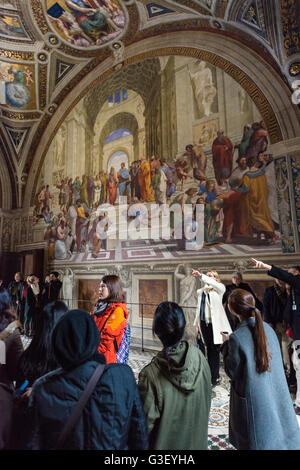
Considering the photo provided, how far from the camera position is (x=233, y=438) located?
2.11m

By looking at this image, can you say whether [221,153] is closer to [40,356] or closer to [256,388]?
[256,388]

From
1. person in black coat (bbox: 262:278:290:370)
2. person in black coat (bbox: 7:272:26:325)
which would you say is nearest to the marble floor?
person in black coat (bbox: 262:278:290:370)

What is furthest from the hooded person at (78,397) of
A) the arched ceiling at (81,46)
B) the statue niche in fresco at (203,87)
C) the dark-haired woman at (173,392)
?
the statue niche in fresco at (203,87)

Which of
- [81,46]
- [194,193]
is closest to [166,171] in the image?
[194,193]

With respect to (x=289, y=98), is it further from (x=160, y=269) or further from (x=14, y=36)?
(x=14, y=36)

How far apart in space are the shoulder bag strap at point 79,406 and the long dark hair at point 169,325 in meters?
0.48

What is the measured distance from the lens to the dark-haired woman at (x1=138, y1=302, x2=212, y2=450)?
168cm

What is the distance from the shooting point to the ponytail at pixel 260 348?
1.92 metres

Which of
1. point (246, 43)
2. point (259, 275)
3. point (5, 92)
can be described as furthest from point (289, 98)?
point (5, 92)

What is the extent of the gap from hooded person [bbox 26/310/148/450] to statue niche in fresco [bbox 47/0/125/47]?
797 centimetres

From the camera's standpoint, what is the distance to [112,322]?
2729 mm

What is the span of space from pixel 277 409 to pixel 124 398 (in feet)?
4.12

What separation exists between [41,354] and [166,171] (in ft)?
19.1

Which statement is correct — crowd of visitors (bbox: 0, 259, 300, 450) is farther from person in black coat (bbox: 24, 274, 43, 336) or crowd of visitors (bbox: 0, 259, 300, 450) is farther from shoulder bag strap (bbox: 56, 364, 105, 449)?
person in black coat (bbox: 24, 274, 43, 336)
